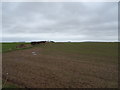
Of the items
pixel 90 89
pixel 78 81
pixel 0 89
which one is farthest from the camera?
pixel 78 81

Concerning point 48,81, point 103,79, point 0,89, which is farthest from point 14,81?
point 103,79

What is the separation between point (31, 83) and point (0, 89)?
4.56 feet

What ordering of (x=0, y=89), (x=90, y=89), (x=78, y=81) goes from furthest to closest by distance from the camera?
(x=78, y=81) → (x=90, y=89) → (x=0, y=89)

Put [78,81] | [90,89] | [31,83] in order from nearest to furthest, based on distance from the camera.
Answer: [90,89]
[31,83]
[78,81]

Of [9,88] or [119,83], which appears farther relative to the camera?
[119,83]

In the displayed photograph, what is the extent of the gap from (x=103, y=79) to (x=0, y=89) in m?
5.33

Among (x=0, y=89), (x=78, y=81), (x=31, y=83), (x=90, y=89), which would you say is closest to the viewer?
(x=0, y=89)

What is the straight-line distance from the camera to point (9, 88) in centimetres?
454

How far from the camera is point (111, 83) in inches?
216

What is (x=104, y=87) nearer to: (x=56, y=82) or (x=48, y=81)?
(x=56, y=82)

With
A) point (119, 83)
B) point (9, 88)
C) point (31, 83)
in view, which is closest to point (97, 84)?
point (119, 83)

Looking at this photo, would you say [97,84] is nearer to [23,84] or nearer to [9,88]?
[23,84]

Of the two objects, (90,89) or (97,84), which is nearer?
(90,89)

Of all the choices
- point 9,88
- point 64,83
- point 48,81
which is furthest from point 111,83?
point 9,88
